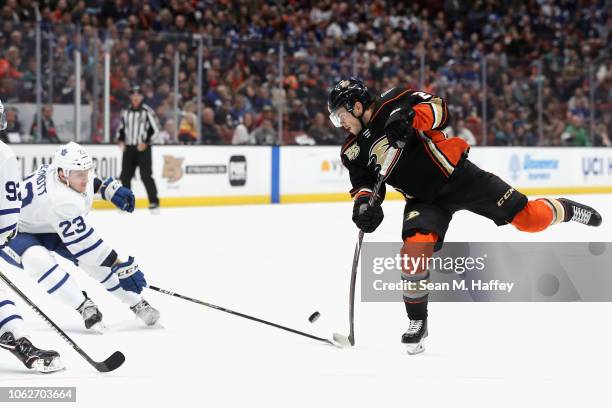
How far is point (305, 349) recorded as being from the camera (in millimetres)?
3896

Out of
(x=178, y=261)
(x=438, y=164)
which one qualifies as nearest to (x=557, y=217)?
(x=438, y=164)

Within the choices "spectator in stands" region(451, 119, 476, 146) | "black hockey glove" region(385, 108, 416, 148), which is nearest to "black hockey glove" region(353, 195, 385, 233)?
"black hockey glove" region(385, 108, 416, 148)

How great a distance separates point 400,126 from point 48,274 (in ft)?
5.62

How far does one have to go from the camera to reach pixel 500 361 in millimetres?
3637

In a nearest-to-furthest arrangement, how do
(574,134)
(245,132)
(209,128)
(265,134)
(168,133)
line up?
(168,133) → (209,128) → (245,132) → (265,134) → (574,134)

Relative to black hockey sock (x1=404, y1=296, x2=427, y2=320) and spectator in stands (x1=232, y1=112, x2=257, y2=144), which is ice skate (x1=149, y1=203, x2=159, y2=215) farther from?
black hockey sock (x1=404, y1=296, x2=427, y2=320)

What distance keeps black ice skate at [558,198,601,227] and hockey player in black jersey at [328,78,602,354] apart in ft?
1.26

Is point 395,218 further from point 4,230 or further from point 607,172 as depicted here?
point 4,230

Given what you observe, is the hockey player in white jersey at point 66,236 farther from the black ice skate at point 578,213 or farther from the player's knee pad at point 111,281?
the black ice skate at point 578,213

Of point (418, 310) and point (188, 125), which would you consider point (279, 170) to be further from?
point (418, 310)

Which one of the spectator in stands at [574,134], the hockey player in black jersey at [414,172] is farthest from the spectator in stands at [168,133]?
the hockey player in black jersey at [414,172]

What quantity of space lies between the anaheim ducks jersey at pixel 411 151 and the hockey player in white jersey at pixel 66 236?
1160 mm

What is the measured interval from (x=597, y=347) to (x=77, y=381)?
205 cm

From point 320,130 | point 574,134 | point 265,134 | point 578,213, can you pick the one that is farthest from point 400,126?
point 574,134
